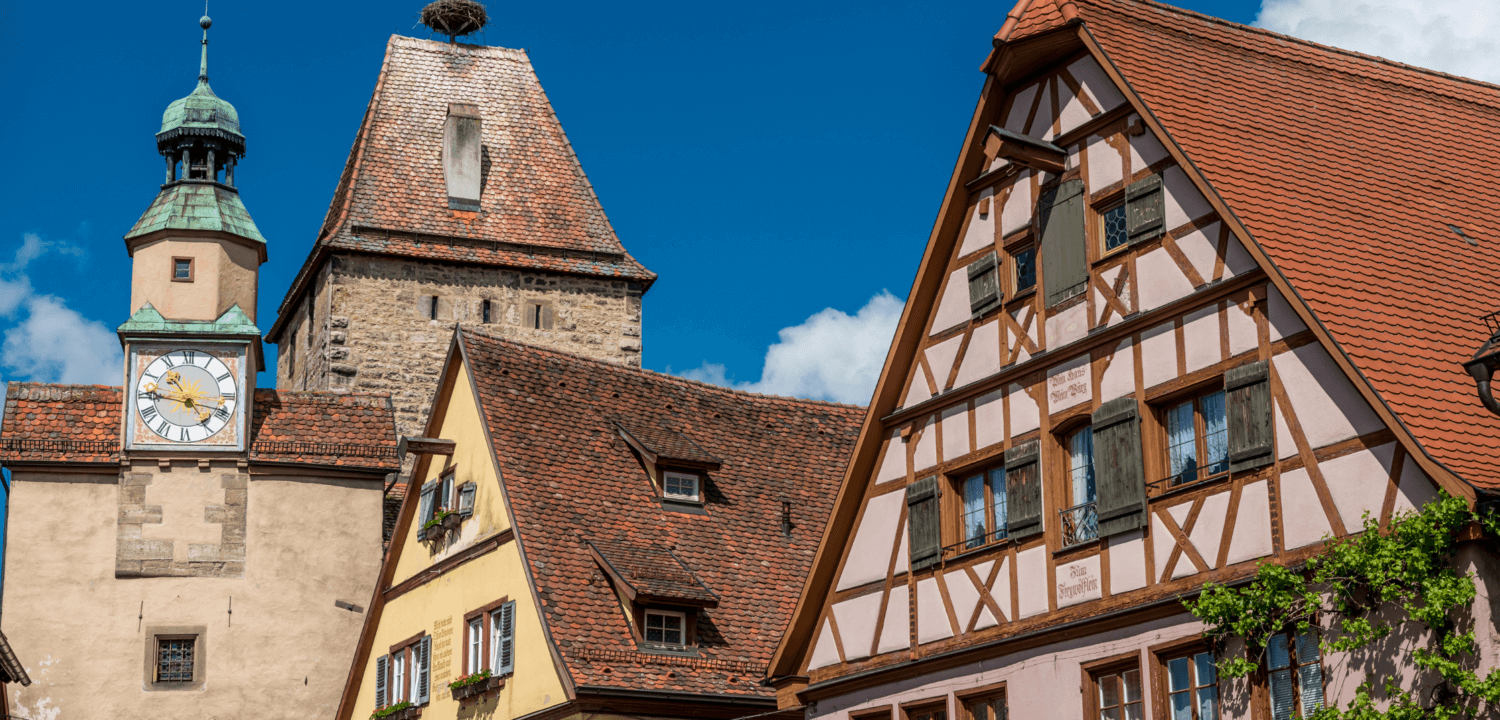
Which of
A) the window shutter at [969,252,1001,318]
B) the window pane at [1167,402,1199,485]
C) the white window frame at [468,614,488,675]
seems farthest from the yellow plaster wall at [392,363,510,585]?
the window pane at [1167,402,1199,485]

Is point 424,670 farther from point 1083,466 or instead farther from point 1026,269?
point 1083,466

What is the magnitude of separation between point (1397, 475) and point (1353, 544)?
1.72ft

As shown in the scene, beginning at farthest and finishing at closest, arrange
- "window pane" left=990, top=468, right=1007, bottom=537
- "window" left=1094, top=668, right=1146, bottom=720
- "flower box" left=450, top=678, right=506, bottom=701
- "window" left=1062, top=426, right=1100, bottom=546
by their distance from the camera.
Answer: "flower box" left=450, top=678, right=506, bottom=701 < "window pane" left=990, top=468, right=1007, bottom=537 < "window" left=1062, top=426, right=1100, bottom=546 < "window" left=1094, top=668, right=1146, bottom=720

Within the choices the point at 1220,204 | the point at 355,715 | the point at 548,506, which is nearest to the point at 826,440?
the point at 548,506

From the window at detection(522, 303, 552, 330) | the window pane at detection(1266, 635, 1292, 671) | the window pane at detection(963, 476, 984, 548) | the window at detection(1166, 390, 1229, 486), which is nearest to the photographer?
the window pane at detection(1266, 635, 1292, 671)

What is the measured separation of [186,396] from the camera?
30.8 meters

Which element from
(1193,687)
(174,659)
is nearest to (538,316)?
(174,659)

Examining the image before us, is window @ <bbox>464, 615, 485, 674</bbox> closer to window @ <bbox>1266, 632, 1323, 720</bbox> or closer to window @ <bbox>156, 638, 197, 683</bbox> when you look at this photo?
window @ <bbox>156, 638, 197, 683</bbox>

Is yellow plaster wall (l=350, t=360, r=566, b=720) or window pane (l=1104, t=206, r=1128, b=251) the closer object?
window pane (l=1104, t=206, r=1128, b=251)

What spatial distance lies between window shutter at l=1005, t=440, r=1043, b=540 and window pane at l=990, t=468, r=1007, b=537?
0.20 m

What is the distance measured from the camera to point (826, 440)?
26.5 meters

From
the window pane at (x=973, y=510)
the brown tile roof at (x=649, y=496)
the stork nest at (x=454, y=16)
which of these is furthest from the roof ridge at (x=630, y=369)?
the stork nest at (x=454, y=16)

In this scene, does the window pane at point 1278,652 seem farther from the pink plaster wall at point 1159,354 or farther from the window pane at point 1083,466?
the window pane at point 1083,466

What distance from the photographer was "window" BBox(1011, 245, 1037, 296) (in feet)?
53.4
